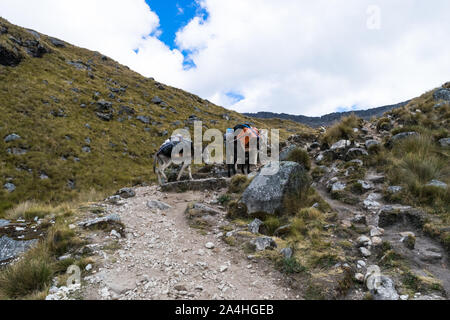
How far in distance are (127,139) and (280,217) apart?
2851 cm

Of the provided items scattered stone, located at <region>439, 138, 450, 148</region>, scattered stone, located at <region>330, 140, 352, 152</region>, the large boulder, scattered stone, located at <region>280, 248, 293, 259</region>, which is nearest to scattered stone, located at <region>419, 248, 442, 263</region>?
scattered stone, located at <region>280, 248, 293, 259</region>

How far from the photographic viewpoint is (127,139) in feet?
102

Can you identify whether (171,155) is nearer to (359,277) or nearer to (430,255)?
(359,277)

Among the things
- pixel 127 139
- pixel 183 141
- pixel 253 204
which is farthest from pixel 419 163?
pixel 127 139

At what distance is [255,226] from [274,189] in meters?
1.52

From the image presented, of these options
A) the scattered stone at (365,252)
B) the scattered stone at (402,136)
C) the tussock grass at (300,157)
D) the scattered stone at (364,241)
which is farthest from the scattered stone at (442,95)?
the scattered stone at (365,252)

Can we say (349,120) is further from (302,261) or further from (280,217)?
(302,261)

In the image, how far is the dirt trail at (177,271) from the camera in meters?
4.14

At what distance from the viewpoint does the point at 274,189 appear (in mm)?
7562

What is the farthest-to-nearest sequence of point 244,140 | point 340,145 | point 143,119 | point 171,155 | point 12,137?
1. point 143,119
2. point 12,137
3. point 171,155
4. point 340,145
5. point 244,140

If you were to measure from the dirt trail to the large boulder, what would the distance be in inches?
60.4

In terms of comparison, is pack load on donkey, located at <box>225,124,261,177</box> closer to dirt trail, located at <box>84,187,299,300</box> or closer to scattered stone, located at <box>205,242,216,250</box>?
dirt trail, located at <box>84,187,299,300</box>

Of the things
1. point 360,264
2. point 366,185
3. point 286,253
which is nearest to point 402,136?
point 366,185

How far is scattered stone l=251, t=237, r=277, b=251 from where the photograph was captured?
5.54 metres
